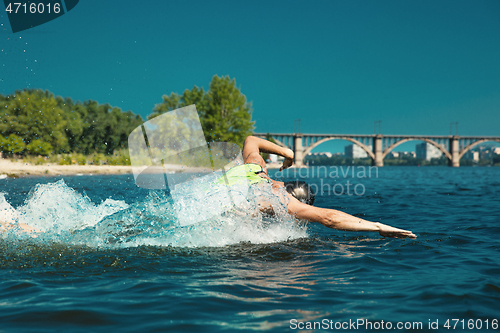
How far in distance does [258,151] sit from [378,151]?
4055 inches

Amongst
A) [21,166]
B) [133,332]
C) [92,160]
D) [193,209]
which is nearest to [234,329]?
[133,332]

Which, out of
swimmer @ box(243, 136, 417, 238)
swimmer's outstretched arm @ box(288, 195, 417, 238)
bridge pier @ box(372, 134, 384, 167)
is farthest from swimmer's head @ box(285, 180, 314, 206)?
bridge pier @ box(372, 134, 384, 167)

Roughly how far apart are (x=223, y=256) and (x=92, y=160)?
36948 millimetres

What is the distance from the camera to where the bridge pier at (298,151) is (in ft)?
290

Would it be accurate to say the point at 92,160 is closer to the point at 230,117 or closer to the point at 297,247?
the point at 230,117

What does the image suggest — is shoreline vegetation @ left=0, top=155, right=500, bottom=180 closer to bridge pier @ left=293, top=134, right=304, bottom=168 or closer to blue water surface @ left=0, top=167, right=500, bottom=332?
blue water surface @ left=0, top=167, right=500, bottom=332

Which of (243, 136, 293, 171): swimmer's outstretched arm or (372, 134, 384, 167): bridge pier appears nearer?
(243, 136, 293, 171): swimmer's outstretched arm

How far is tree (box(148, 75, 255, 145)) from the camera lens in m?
44.7

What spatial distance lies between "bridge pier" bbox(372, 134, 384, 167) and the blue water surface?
328 ft

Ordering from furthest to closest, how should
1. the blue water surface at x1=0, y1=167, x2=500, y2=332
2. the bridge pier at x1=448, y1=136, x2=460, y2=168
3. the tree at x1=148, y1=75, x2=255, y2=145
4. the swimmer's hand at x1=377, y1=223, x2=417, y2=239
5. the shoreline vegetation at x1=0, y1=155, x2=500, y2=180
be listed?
1. the bridge pier at x1=448, y1=136, x2=460, y2=168
2. the tree at x1=148, y1=75, x2=255, y2=145
3. the shoreline vegetation at x1=0, y1=155, x2=500, y2=180
4. the swimmer's hand at x1=377, y1=223, x2=417, y2=239
5. the blue water surface at x1=0, y1=167, x2=500, y2=332

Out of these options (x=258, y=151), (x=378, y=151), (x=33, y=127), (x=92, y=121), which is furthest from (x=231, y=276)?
(x=378, y=151)

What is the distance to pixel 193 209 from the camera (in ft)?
17.6

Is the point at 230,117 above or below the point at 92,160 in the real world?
above

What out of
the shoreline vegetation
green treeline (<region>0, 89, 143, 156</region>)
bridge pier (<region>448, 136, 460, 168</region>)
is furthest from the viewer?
bridge pier (<region>448, 136, 460, 168</region>)
